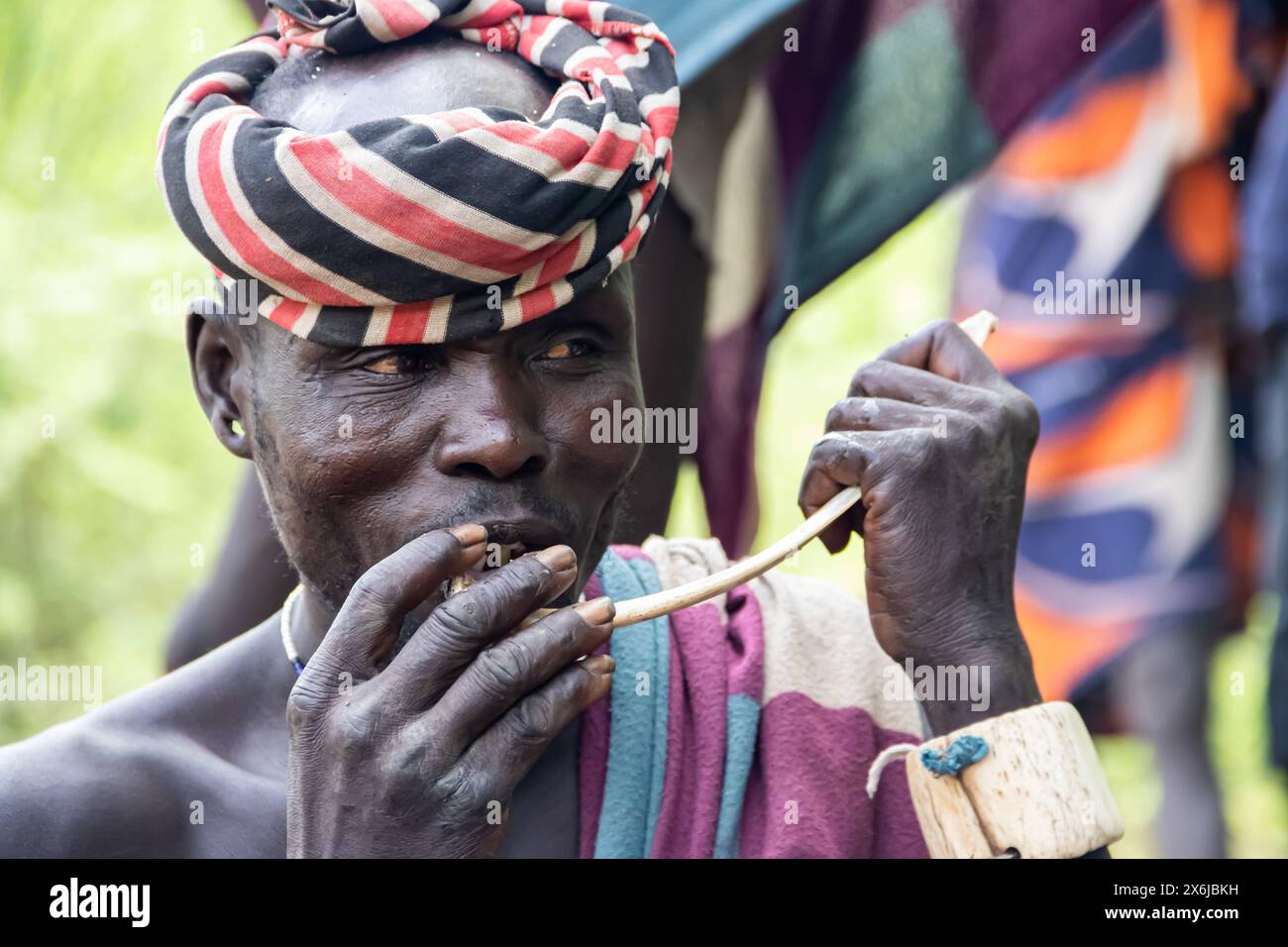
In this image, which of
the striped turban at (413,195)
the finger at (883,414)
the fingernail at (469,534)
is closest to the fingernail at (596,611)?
the fingernail at (469,534)

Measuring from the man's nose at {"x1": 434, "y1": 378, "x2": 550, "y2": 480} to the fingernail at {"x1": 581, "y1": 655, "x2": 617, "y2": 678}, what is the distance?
0.27 meters

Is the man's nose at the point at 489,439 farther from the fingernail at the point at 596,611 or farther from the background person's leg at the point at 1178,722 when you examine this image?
the background person's leg at the point at 1178,722

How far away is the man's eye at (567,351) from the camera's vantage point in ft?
7.67

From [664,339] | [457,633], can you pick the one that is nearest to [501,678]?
[457,633]

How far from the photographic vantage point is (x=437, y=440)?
2.22 m

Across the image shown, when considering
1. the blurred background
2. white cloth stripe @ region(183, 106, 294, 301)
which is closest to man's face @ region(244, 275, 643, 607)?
white cloth stripe @ region(183, 106, 294, 301)

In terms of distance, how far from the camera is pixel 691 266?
140 inches

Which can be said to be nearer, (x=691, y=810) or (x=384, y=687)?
(x=384, y=687)

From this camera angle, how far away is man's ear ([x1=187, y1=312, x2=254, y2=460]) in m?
2.45

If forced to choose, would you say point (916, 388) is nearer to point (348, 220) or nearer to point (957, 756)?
point (957, 756)

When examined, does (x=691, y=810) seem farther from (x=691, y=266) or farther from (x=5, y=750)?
(x=691, y=266)
